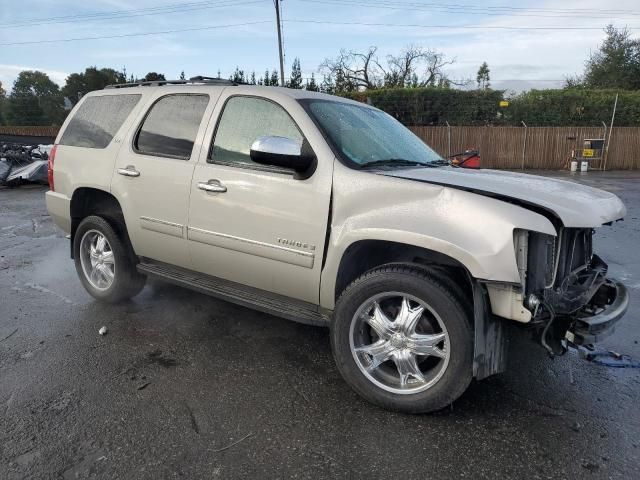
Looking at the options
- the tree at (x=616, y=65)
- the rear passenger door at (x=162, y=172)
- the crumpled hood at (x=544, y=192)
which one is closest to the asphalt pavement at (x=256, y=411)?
the rear passenger door at (x=162, y=172)

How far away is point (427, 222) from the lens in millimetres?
2789

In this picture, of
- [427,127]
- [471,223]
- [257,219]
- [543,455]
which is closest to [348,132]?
[257,219]

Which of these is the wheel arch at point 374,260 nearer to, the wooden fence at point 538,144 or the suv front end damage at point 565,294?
the suv front end damage at point 565,294

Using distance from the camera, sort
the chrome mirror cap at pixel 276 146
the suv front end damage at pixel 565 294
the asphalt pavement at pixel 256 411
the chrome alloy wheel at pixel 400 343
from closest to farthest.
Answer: the asphalt pavement at pixel 256 411, the suv front end damage at pixel 565 294, the chrome alloy wheel at pixel 400 343, the chrome mirror cap at pixel 276 146

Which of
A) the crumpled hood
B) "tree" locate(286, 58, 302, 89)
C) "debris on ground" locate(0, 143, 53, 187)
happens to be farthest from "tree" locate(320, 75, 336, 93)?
the crumpled hood

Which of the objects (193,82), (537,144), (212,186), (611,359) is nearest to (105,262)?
(212,186)

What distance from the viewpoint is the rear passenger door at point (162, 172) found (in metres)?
3.90

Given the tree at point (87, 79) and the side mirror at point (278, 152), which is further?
the tree at point (87, 79)

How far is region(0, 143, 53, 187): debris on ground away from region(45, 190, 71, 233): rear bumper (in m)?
11.2

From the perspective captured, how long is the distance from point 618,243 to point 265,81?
75.5 ft

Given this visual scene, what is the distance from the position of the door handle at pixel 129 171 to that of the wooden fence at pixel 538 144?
65.9ft

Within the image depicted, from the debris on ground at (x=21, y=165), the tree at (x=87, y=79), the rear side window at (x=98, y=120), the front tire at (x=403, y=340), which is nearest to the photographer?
the front tire at (x=403, y=340)

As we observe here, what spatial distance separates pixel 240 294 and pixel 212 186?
80cm

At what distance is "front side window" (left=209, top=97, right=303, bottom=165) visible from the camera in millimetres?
3529
